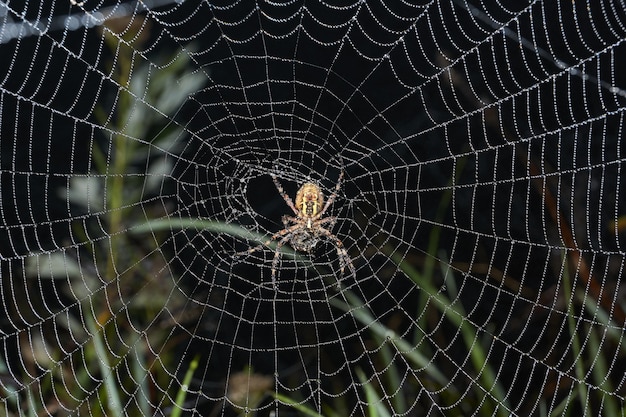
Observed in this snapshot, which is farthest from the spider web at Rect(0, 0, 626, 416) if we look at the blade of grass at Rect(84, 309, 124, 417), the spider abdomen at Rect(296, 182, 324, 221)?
the blade of grass at Rect(84, 309, 124, 417)

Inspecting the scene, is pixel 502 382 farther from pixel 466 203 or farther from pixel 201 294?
pixel 201 294

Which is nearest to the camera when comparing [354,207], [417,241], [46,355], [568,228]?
[46,355]

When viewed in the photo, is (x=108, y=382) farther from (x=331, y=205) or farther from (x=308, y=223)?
(x=331, y=205)

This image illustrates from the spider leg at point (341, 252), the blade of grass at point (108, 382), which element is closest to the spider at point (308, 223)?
the spider leg at point (341, 252)

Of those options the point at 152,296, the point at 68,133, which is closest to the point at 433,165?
the point at 152,296

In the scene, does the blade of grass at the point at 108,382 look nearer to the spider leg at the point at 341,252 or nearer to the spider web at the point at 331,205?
the spider web at the point at 331,205

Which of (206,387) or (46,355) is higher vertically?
(46,355)

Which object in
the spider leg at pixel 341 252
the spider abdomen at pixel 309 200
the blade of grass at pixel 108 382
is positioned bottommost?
the blade of grass at pixel 108 382
